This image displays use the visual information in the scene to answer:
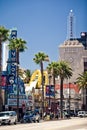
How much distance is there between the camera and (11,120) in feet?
182

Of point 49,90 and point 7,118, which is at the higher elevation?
point 49,90

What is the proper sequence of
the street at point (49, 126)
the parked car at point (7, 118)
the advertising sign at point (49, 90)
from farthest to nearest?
the advertising sign at point (49, 90), the parked car at point (7, 118), the street at point (49, 126)

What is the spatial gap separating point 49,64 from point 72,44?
212 ft

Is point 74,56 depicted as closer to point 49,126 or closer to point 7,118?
point 7,118

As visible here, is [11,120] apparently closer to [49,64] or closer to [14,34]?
[14,34]

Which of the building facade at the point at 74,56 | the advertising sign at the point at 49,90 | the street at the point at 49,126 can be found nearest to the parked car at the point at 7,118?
the street at the point at 49,126

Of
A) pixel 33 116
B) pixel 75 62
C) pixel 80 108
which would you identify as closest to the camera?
pixel 33 116

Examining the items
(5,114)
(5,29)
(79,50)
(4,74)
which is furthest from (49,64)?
(79,50)

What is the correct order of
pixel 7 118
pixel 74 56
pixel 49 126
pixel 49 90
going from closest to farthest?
1. pixel 49 126
2. pixel 7 118
3. pixel 49 90
4. pixel 74 56

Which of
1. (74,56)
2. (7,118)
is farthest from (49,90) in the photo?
(74,56)

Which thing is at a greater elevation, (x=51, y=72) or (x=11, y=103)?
(x=51, y=72)

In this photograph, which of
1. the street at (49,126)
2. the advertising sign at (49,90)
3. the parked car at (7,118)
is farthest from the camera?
the advertising sign at (49,90)

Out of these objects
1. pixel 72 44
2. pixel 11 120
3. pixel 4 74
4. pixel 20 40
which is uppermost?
pixel 72 44

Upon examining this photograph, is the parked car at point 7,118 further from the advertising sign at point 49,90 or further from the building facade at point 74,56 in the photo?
the building facade at point 74,56
